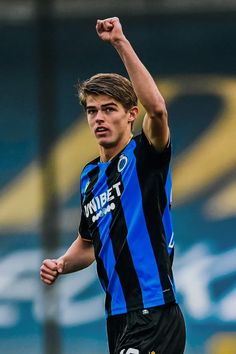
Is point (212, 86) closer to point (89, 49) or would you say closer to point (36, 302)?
point (89, 49)

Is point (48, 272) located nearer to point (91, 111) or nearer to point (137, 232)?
point (137, 232)

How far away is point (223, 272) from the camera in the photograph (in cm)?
830

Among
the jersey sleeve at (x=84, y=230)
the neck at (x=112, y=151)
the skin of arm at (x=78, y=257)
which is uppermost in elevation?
the neck at (x=112, y=151)

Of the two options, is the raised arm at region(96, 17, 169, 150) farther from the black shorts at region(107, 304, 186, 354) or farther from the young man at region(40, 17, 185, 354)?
the black shorts at region(107, 304, 186, 354)

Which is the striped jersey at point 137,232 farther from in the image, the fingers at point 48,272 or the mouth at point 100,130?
the fingers at point 48,272

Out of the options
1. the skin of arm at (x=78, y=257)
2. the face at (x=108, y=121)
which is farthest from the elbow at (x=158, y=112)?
the skin of arm at (x=78, y=257)

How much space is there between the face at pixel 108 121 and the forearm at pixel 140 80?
274 millimetres

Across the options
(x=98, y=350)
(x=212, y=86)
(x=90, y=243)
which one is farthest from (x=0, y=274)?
(x=90, y=243)

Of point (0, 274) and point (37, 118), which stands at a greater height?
point (37, 118)

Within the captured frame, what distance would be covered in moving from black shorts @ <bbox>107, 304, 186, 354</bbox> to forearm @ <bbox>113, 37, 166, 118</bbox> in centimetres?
81

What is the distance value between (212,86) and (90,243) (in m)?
3.44

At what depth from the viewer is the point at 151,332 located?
446cm

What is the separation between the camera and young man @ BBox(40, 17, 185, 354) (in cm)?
445

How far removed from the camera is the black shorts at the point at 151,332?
4449 mm
